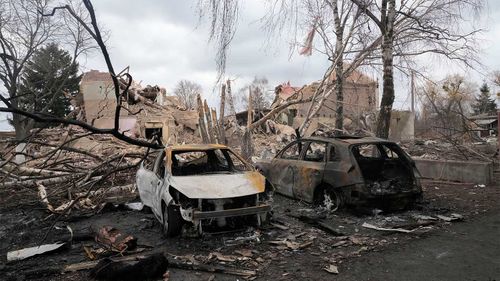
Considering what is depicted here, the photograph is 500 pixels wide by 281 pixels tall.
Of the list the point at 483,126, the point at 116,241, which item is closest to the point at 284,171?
the point at 116,241

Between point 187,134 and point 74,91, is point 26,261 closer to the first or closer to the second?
point 187,134

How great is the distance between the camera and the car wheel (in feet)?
27.0

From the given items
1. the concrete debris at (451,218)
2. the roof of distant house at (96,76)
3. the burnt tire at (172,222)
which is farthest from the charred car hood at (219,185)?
the roof of distant house at (96,76)

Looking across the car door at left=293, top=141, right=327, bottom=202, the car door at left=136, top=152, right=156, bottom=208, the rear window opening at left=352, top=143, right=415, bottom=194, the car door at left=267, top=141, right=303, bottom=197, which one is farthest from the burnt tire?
the rear window opening at left=352, top=143, right=415, bottom=194

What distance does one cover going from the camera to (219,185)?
6.70 m

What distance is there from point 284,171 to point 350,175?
7.19 ft

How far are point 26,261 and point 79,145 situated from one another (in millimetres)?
18061

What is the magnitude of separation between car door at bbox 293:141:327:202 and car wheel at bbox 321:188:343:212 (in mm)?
273

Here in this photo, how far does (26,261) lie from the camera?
19.5ft

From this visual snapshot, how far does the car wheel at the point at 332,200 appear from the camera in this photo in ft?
27.0

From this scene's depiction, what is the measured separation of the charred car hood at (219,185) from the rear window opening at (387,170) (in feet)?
7.78

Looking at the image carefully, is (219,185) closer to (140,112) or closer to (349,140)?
(349,140)

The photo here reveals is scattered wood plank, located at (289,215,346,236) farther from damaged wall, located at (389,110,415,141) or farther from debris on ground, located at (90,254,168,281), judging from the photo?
damaged wall, located at (389,110,415,141)

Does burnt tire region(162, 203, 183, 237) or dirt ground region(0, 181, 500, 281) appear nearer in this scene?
dirt ground region(0, 181, 500, 281)
